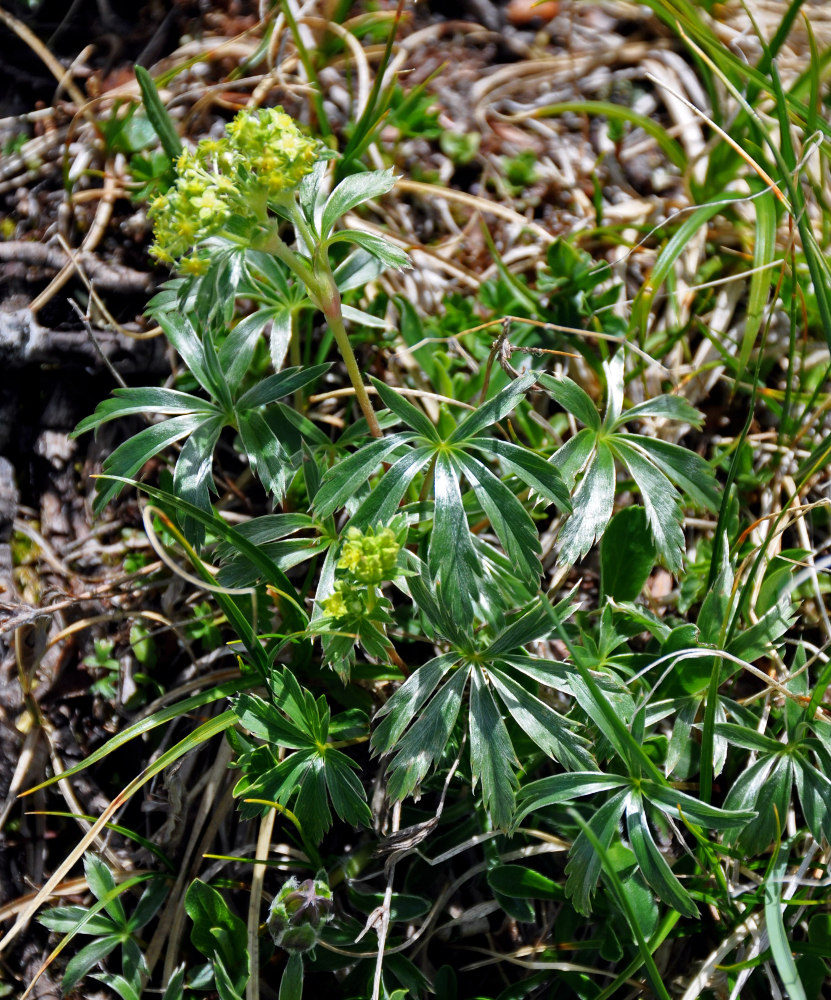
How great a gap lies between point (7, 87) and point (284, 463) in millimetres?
2029

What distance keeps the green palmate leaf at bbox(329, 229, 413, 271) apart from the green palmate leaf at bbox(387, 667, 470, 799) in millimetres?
801

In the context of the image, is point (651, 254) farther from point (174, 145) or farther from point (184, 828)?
point (184, 828)

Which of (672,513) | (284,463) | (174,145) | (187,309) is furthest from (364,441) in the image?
(174,145)

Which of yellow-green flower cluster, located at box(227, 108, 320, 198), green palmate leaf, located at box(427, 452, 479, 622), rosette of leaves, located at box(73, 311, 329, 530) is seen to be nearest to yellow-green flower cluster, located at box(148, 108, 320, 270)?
yellow-green flower cluster, located at box(227, 108, 320, 198)

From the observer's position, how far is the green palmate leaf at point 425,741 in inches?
57.2

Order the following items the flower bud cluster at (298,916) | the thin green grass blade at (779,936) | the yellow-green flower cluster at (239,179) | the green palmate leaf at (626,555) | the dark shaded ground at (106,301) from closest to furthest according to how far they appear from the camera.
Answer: the thin green grass blade at (779,936), the yellow-green flower cluster at (239,179), the flower bud cluster at (298,916), the green palmate leaf at (626,555), the dark shaded ground at (106,301)

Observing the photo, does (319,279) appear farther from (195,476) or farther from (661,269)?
(661,269)

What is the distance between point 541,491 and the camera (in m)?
1.50

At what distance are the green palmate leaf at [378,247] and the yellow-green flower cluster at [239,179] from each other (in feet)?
0.58

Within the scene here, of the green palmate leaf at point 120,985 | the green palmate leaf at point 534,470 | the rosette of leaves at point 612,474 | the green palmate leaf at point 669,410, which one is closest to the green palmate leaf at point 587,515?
the rosette of leaves at point 612,474

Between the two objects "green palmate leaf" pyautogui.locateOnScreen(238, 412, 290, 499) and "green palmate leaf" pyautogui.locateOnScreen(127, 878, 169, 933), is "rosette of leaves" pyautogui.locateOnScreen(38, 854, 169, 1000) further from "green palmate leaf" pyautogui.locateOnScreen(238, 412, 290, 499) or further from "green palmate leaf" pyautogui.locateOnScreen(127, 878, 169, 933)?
"green palmate leaf" pyautogui.locateOnScreen(238, 412, 290, 499)

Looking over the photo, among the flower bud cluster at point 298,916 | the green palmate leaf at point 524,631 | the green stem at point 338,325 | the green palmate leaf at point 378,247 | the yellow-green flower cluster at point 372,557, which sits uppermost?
the green palmate leaf at point 378,247

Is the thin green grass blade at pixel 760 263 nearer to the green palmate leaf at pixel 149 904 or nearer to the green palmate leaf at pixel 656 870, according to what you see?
the green palmate leaf at pixel 656 870

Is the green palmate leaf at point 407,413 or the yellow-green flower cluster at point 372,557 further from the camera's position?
the green palmate leaf at point 407,413
